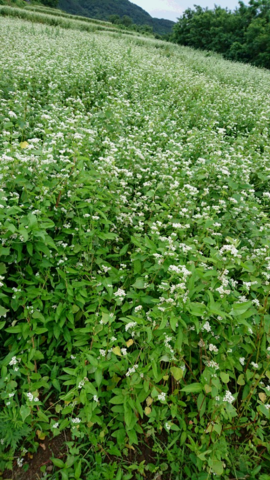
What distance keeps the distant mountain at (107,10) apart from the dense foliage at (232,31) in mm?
68833

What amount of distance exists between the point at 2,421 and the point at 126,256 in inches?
73.3

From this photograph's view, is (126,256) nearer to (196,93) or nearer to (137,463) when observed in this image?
(137,463)

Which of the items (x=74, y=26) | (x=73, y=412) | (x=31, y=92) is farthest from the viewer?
(x=74, y=26)

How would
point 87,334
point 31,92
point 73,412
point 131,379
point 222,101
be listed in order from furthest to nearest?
1. point 222,101
2. point 31,92
3. point 87,334
4. point 73,412
5. point 131,379

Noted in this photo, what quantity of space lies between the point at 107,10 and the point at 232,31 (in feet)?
403

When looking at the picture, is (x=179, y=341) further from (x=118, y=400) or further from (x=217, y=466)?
(x=217, y=466)

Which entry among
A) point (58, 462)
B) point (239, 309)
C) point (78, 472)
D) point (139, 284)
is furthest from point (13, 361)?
point (239, 309)

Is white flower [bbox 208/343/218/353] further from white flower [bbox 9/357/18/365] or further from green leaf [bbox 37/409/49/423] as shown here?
white flower [bbox 9/357/18/365]

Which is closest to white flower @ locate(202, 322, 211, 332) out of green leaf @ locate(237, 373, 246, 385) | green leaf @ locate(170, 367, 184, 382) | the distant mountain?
green leaf @ locate(170, 367, 184, 382)

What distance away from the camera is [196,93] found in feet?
27.4

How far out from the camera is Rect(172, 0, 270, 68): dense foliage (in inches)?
1200

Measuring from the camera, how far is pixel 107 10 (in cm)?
13025

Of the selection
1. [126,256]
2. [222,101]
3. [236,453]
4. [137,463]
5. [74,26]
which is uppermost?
[74,26]

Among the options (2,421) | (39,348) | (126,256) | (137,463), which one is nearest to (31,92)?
(126,256)
